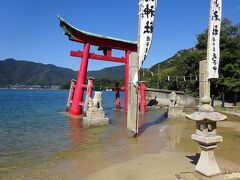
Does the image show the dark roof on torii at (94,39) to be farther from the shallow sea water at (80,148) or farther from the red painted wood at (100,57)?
the shallow sea water at (80,148)

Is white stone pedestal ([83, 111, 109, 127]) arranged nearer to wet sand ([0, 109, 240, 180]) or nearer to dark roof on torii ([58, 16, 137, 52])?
wet sand ([0, 109, 240, 180])

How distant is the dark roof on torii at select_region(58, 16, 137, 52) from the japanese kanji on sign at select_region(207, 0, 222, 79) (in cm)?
1072

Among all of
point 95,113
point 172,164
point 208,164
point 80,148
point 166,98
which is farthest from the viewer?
point 166,98

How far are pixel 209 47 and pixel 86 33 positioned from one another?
10.9m

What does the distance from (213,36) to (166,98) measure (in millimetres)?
20952

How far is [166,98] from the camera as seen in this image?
29.6m

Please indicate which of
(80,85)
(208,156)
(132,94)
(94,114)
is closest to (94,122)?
(94,114)

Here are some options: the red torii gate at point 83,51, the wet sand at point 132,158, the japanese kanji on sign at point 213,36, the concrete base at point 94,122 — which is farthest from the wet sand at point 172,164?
the red torii gate at point 83,51

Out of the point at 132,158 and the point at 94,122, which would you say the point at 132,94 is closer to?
the point at 132,158

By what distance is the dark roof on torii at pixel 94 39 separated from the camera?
694 inches

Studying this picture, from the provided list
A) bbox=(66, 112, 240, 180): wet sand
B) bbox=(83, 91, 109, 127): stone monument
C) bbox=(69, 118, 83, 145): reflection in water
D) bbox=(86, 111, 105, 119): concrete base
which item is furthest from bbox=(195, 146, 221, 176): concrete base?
bbox=(86, 111, 105, 119): concrete base

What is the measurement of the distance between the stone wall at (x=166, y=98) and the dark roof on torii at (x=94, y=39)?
8.61 metres

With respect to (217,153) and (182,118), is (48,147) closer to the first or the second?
(217,153)

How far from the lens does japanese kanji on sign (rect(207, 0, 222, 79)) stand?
880 cm
